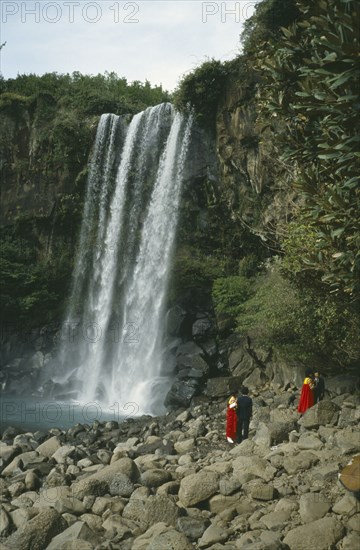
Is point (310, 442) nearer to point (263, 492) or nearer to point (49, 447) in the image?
point (263, 492)

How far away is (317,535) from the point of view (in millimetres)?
6609

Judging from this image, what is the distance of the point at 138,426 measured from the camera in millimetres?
14867

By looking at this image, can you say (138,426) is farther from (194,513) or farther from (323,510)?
(323,510)

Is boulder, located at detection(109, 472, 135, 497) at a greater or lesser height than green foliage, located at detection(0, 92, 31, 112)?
lesser

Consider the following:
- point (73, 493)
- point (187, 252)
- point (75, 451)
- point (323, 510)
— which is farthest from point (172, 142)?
point (323, 510)

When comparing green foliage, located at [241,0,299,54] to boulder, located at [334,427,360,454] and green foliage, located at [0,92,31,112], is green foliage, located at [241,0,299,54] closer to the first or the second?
green foliage, located at [0,92,31,112]

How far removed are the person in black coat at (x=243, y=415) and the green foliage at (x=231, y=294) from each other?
23.7 feet

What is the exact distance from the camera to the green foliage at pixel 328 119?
5395 mm

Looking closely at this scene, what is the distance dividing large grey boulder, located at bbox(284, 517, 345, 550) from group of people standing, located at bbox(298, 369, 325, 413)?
223 inches

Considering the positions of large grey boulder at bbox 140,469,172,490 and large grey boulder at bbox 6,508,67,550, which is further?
large grey boulder at bbox 140,469,172,490

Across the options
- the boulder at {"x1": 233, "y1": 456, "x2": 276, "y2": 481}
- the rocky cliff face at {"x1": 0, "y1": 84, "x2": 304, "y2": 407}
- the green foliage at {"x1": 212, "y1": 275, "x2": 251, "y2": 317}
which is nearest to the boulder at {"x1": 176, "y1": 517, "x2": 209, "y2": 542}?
the boulder at {"x1": 233, "y1": 456, "x2": 276, "y2": 481}

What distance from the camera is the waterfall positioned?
20.9 m

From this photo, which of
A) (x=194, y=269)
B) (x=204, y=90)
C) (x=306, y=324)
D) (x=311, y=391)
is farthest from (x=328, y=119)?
(x=204, y=90)

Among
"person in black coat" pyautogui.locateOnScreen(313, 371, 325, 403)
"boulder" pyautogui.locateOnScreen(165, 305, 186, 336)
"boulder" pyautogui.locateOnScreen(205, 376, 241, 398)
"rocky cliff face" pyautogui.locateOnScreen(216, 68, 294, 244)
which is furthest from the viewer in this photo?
"boulder" pyautogui.locateOnScreen(165, 305, 186, 336)
